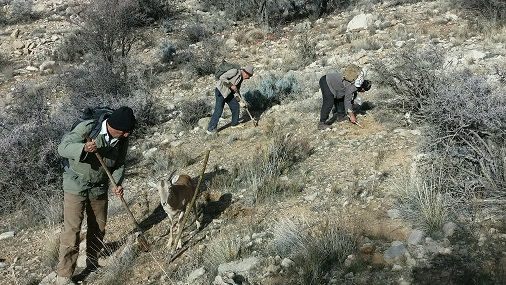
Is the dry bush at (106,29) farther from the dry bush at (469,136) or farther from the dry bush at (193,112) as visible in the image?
the dry bush at (469,136)

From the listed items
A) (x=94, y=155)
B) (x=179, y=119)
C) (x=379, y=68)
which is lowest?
(x=179, y=119)

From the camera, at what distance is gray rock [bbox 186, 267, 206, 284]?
4543mm

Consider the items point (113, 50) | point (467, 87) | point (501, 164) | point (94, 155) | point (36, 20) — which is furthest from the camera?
point (36, 20)

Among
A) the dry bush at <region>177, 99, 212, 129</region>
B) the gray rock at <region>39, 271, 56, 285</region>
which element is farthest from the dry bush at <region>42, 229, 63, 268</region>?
the dry bush at <region>177, 99, 212, 129</region>

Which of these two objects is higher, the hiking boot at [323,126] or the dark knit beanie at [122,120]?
the dark knit beanie at [122,120]

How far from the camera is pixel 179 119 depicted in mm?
9844

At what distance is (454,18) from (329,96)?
25.5 ft

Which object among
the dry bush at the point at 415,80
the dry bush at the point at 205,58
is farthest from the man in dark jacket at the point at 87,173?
the dry bush at the point at 205,58

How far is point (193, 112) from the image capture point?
982cm

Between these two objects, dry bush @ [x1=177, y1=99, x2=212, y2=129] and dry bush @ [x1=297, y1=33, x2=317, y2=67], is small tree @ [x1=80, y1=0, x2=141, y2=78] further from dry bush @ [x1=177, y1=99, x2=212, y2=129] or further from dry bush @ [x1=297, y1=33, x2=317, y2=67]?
dry bush @ [x1=297, y1=33, x2=317, y2=67]

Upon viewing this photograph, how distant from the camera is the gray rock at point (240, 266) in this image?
4488mm

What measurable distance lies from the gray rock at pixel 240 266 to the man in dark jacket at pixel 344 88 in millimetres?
3679

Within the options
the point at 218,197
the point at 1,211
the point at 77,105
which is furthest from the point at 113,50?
the point at 218,197

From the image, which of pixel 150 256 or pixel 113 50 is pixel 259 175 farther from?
pixel 113 50
